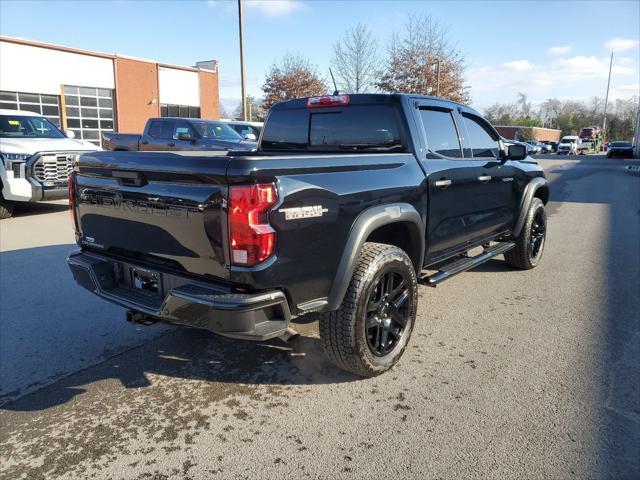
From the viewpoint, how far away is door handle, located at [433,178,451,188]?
12.8 ft

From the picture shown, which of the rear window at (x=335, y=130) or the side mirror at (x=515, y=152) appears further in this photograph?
the side mirror at (x=515, y=152)

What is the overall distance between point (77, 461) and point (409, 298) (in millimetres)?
2316

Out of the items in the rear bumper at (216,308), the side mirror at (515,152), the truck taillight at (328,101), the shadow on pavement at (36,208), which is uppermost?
the truck taillight at (328,101)

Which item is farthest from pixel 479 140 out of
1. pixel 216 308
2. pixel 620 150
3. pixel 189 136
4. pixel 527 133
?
pixel 527 133

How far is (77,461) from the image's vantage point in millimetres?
2572

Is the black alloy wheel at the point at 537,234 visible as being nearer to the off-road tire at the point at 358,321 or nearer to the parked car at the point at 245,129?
the off-road tire at the point at 358,321

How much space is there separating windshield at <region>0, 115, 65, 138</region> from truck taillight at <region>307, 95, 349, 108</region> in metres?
8.06

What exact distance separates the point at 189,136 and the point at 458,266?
9.73 meters

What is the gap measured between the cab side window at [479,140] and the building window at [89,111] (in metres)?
26.6

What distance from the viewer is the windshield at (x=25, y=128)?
32.3 feet

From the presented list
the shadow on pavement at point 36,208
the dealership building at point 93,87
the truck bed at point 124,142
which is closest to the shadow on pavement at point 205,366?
the shadow on pavement at point 36,208

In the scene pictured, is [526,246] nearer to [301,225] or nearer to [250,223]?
[301,225]

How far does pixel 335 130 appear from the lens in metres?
4.29

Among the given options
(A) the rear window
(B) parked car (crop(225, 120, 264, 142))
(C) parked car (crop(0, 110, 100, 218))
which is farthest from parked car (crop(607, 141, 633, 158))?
(A) the rear window
